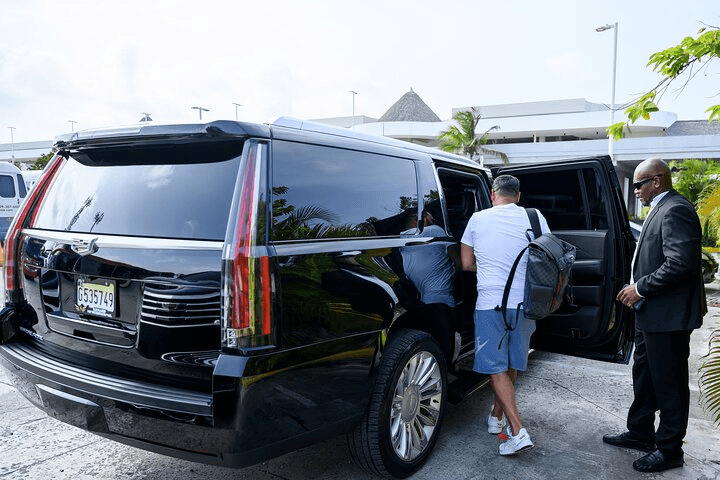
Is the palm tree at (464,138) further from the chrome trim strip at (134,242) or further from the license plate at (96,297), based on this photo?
the license plate at (96,297)

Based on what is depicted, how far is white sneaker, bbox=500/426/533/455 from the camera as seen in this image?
339cm

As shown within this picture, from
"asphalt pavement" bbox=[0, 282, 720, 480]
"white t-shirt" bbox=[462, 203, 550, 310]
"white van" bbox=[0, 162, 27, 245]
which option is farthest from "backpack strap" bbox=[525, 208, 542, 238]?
"white van" bbox=[0, 162, 27, 245]

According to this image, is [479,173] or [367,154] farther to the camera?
[479,173]

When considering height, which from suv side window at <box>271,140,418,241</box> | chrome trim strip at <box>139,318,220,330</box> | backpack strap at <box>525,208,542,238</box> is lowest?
chrome trim strip at <box>139,318,220,330</box>

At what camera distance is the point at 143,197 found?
8.61 ft

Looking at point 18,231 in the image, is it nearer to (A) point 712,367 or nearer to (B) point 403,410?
(B) point 403,410

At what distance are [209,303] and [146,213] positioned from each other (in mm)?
619

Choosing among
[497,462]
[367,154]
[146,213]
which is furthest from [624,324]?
[146,213]

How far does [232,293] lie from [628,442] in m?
2.94

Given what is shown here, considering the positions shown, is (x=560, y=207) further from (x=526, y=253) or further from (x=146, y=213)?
(x=146, y=213)

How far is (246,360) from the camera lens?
2.20m

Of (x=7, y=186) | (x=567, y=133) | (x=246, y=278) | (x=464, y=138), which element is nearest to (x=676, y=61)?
(x=246, y=278)

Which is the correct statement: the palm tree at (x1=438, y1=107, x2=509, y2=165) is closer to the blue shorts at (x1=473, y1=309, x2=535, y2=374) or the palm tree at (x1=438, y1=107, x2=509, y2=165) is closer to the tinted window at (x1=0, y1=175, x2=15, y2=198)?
the tinted window at (x1=0, y1=175, x2=15, y2=198)

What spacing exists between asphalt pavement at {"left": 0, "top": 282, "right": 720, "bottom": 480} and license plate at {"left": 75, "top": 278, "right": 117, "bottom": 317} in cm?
116
